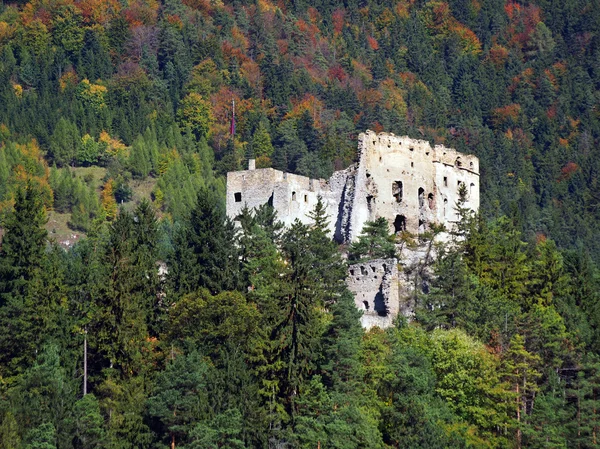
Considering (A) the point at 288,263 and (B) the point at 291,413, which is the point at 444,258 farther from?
(B) the point at 291,413

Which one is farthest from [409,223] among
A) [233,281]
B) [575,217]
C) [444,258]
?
[575,217]

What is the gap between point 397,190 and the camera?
234 ft

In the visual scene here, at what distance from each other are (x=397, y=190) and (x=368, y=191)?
1.70 m

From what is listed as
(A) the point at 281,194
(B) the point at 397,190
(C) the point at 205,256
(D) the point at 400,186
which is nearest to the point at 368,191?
(B) the point at 397,190

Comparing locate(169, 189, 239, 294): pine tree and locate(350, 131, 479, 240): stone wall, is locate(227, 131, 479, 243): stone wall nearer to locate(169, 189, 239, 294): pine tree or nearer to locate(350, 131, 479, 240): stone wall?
locate(350, 131, 479, 240): stone wall

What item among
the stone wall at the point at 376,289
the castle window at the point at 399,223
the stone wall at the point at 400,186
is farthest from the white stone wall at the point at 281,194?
the stone wall at the point at 376,289

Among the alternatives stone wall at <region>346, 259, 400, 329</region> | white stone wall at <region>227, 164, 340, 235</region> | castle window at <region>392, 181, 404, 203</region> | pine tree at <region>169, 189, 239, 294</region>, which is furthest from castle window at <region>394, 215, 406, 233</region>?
pine tree at <region>169, 189, 239, 294</region>

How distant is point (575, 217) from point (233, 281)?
75982 mm

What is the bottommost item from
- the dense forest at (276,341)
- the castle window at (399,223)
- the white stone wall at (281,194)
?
the dense forest at (276,341)

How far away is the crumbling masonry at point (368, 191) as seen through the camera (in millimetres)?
70062

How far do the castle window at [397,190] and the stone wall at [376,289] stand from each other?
7881 millimetres

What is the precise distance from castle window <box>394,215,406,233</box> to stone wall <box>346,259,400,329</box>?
7.05 meters

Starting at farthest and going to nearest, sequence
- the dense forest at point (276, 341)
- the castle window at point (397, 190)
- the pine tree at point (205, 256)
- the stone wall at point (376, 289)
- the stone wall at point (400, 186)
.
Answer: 1. the castle window at point (397, 190)
2. the stone wall at point (400, 186)
3. the stone wall at point (376, 289)
4. the pine tree at point (205, 256)
5. the dense forest at point (276, 341)

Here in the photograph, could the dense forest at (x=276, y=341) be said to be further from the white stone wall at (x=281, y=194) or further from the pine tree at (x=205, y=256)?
the white stone wall at (x=281, y=194)
